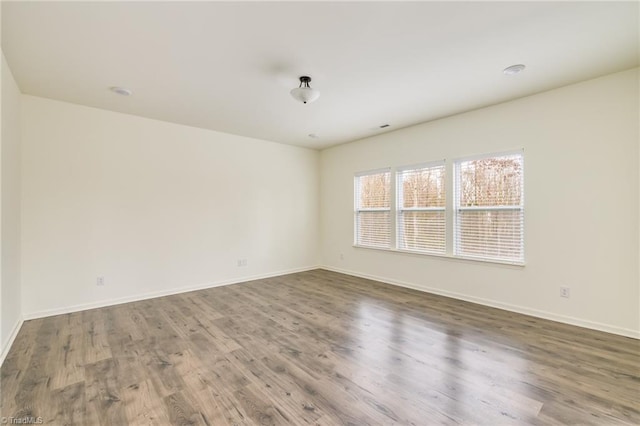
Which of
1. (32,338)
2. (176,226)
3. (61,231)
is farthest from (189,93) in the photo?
(32,338)

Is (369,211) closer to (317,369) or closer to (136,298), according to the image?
(317,369)

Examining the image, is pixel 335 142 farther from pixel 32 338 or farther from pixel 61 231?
pixel 32 338

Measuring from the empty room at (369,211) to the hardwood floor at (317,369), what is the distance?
0.02 metres

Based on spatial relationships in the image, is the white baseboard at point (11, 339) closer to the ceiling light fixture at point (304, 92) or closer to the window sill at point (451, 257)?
the ceiling light fixture at point (304, 92)

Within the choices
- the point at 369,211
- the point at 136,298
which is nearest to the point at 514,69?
the point at 369,211

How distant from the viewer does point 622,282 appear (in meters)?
2.94

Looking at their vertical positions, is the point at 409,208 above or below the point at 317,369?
above

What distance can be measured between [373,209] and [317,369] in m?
3.65

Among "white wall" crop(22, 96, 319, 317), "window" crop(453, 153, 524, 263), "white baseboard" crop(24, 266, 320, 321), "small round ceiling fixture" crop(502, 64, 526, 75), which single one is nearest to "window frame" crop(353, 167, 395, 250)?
"window" crop(453, 153, 524, 263)

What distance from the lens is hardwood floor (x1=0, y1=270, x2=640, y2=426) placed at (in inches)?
71.1

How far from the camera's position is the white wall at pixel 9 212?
2598mm

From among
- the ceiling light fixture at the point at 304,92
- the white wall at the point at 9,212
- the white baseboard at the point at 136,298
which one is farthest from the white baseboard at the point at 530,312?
the white wall at the point at 9,212

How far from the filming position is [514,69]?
288 centimetres

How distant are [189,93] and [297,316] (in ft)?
9.86
